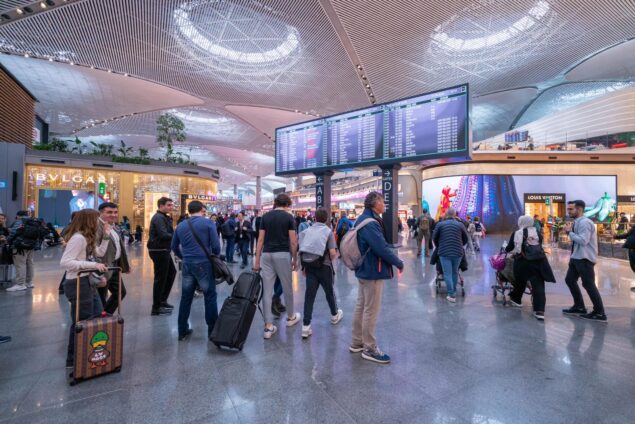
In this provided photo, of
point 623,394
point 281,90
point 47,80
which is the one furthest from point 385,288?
point 47,80

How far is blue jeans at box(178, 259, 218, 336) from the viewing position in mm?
3400

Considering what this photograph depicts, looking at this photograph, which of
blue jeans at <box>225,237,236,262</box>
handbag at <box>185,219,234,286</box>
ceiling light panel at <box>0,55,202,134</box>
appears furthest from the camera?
ceiling light panel at <box>0,55,202,134</box>

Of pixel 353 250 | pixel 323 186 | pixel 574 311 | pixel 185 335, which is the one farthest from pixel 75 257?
pixel 323 186

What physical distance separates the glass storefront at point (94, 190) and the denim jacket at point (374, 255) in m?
15.9

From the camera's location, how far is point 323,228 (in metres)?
3.53

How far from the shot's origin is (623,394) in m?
2.38

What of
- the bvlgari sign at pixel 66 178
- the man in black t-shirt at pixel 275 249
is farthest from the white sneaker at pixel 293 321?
the bvlgari sign at pixel 66 178

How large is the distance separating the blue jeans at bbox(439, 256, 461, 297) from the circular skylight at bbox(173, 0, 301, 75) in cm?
1438

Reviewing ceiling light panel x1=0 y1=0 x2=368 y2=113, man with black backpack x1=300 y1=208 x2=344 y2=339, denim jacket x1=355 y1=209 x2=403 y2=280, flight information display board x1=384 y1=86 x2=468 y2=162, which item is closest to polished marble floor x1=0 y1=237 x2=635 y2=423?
man with black backpack x1=300 y1=208 x2=344 y2=339

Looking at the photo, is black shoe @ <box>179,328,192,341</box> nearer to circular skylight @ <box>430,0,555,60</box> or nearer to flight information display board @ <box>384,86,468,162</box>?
flight information display board @ <box>384,86,468,162</box>

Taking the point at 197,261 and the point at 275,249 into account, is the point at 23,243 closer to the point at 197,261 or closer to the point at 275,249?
the point at 197,261

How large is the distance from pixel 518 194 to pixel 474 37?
35.0 feet

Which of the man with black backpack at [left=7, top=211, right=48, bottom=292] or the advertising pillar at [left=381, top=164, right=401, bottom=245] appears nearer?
the man with black backpack at [left=7, top=211, right=48, bottom=292]

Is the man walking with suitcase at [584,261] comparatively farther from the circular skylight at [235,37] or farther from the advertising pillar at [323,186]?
the circular skylight at [235,37]
